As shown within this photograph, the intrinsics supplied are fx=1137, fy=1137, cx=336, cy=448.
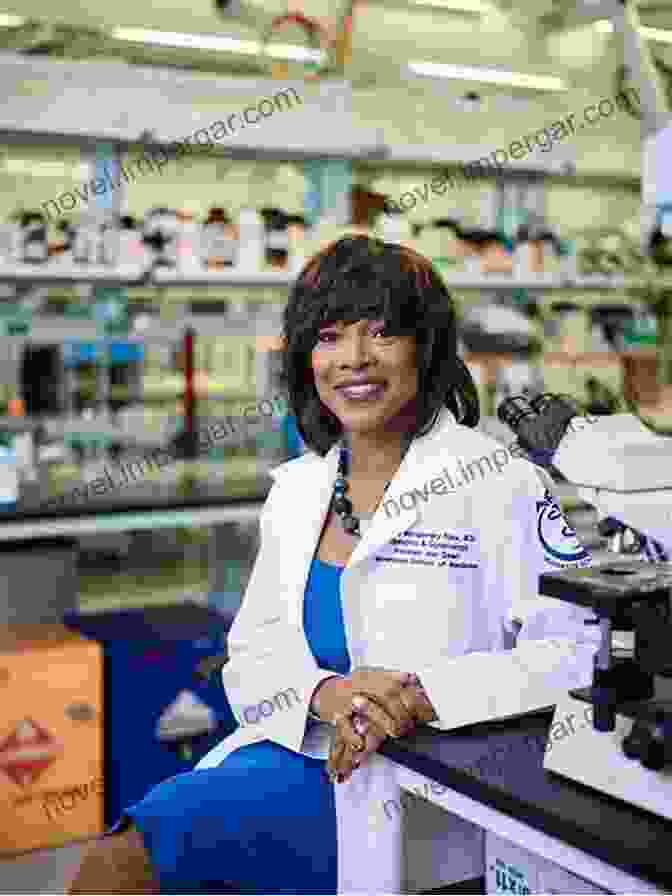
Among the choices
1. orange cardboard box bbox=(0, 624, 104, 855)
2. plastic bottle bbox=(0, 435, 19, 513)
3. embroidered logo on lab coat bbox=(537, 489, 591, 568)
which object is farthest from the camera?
plastic bottle bbox=(0, 435, 19, 513)

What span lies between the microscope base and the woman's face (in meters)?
0.66

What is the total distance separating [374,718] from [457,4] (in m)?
6.83

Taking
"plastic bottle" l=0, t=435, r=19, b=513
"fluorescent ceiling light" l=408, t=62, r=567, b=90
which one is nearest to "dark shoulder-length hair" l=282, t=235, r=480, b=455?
"plastic bottle" l=0, t=435, r=19, b=513

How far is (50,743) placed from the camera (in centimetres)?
311

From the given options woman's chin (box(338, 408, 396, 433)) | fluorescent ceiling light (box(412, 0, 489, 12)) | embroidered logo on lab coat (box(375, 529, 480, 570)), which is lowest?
embroidered logo on lab coat (box(375, 529, 480, 570))

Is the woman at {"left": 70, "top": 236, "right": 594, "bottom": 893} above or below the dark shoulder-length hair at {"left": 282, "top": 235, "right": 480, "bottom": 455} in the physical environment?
below

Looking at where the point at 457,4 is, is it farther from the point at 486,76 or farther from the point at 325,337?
the point at 325,337

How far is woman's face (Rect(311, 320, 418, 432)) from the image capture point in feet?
6.12

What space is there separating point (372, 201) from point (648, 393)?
1698 mm

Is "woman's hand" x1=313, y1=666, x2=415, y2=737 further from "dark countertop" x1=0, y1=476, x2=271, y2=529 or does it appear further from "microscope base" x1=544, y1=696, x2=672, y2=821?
"dark countertop" x1=0, y1=476, x2=271, y2=529

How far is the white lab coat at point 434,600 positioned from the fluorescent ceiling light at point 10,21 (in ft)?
20.4

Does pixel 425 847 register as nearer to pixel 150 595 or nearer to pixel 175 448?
pixel 175 448

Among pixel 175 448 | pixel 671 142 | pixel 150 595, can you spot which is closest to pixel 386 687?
pixel 671 142

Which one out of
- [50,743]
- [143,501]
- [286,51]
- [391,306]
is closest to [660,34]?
[286,51]
